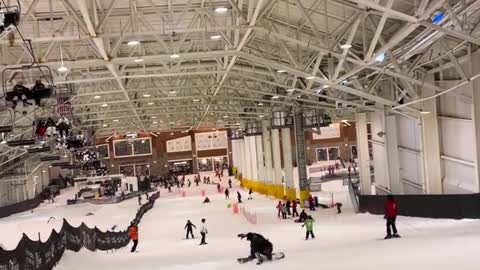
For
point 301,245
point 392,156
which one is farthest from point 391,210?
point 392,156

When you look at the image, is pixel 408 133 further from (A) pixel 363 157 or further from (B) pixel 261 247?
(B) pixel 261 247

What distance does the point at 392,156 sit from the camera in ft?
103

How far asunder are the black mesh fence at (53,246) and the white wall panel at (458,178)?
13.6 meters

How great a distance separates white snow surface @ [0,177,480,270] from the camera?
13773mm

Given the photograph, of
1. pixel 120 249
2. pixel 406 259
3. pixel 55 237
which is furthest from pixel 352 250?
pixel 120 249

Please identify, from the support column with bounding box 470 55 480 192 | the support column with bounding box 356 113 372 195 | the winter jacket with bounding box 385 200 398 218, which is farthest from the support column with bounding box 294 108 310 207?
the winter jacket with bounding box 385 200 398 218

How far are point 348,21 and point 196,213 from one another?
24.8 meters

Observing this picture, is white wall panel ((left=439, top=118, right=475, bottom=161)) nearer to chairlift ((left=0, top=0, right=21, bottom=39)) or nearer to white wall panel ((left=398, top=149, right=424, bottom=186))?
white wall panel ((left=398, top=149, right=424, bottom=186))

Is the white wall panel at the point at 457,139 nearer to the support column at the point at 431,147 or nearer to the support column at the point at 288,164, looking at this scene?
the support column at the point at 431,147

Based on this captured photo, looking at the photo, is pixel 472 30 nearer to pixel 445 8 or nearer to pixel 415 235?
pixel 445 8

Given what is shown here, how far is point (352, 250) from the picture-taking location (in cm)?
1579

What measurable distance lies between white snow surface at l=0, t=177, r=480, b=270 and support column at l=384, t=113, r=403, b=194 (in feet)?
7.70

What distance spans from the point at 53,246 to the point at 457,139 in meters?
14.9

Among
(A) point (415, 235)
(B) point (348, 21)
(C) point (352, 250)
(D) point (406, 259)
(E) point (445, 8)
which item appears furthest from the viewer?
(B) point (348, 21)
